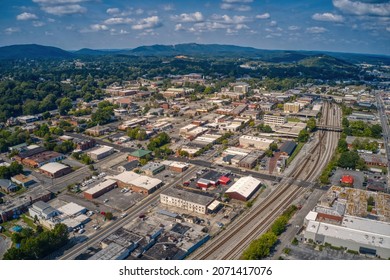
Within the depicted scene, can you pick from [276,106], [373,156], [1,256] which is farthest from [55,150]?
[276,106]

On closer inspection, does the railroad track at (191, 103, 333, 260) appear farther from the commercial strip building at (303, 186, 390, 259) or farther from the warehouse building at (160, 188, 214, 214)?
the warehouse building at (160, 188, 214, 214)

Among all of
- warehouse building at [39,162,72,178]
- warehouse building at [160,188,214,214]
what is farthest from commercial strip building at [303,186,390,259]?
warehouse building at [39,162,72,178]

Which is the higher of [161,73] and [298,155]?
[161,73]

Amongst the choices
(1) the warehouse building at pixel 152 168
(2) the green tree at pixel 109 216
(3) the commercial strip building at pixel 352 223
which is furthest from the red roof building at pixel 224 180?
(2) the green tree at pixel 109 216

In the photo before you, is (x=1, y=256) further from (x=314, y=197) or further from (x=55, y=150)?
(x=314, y=197)

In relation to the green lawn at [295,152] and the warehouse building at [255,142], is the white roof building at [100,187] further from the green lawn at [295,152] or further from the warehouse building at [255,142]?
the green lawn at [295,152]

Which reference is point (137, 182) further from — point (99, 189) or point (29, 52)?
point (29, 52)
